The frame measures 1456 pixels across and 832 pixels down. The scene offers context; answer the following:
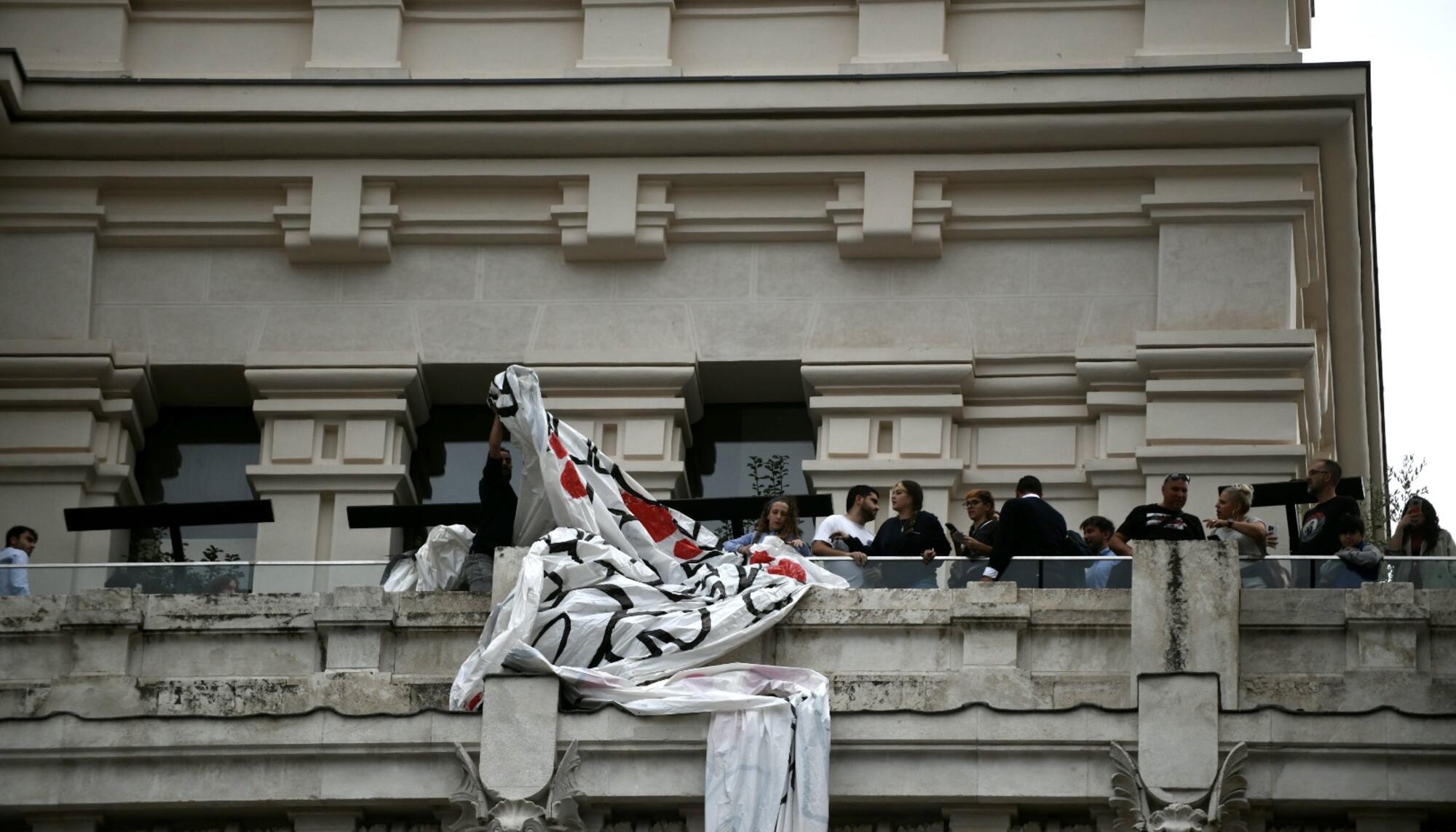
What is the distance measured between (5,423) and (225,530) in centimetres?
247

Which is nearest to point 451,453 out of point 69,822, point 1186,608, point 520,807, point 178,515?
point 178,515

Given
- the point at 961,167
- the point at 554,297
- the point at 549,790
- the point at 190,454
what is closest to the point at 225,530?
the point at 190,454

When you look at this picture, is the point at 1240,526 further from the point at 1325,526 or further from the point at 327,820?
the point at 327,820

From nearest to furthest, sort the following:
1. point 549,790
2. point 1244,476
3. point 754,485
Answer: point 549,790 → point 1244,476 → point 754,485

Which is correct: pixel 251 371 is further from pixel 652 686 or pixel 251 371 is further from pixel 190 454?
pixel 652 686

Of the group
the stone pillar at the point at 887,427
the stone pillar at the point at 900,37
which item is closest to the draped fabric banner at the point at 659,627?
the stone pillar at the point at 887,427

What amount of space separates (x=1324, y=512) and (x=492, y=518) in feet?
22.3

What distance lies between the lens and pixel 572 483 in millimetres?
29609

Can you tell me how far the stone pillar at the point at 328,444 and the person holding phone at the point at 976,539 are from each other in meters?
7.34

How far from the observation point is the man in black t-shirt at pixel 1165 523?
28.8 metres

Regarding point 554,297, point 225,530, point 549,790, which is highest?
point 554,297

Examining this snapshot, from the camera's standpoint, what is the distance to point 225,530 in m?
35.8

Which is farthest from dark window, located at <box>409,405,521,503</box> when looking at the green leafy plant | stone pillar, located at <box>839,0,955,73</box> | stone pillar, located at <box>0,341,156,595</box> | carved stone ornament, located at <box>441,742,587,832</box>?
carved stone ornament, located at <box>441,742,587,832</box>

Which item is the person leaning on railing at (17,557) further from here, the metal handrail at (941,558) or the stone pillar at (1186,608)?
the stone pillar at (1186,608)
